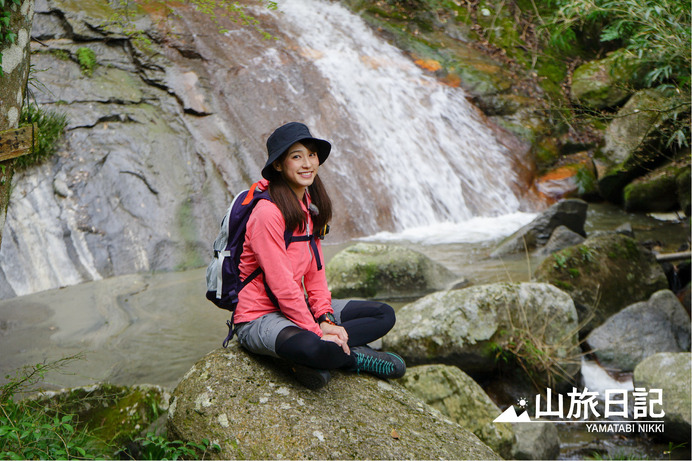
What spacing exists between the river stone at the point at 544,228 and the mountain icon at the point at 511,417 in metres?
3.47

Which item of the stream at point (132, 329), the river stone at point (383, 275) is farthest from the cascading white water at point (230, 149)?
the river stone at point (383, 275)

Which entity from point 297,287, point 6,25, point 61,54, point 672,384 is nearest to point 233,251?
point 297,287

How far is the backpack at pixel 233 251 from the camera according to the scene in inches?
121

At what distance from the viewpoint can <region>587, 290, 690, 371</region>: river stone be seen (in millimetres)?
5254

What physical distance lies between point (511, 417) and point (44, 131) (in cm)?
604

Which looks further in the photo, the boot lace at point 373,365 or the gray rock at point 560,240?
the gray rock at point 560,240

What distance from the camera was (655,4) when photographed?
5637mm

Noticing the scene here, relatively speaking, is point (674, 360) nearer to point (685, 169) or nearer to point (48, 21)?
point (685, 169)

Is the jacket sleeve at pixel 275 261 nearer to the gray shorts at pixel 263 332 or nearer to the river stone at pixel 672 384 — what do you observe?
the gray shorts at pixel 263 332

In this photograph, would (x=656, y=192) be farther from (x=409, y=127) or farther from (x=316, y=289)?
(x=316, y=289)

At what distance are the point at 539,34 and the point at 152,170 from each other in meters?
9.56

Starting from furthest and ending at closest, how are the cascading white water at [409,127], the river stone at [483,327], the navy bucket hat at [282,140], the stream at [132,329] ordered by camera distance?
the cascading white water at [409,127] → the river stone at [483,327] → the stream at [132,329] → the navy bucket hat at [282,140]

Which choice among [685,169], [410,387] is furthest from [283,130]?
[685,169]

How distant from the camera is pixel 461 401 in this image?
412 centimetres
